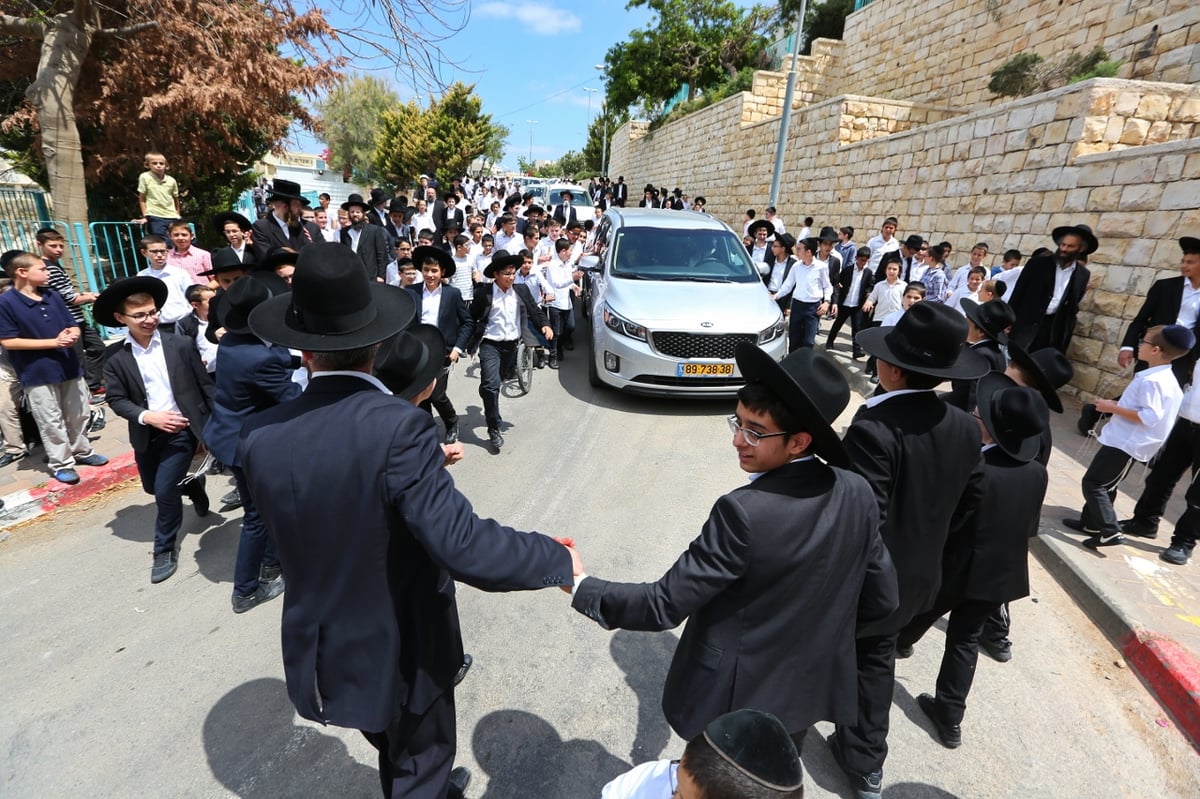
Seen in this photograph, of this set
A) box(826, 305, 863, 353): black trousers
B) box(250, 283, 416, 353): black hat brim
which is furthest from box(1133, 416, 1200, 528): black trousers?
box(250, 283, 416, 353): black hat brim

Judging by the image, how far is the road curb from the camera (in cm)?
405

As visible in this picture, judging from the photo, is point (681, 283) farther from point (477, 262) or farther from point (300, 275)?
point (300, 275)

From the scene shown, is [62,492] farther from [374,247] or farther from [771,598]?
[374,247]

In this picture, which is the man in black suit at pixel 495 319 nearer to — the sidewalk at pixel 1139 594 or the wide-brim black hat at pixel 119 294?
the wide-brim black hat at pixel 119 294

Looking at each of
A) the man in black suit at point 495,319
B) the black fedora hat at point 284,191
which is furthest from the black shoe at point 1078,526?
the black fedora hat at point 284,191

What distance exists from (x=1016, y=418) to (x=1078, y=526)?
2701mm

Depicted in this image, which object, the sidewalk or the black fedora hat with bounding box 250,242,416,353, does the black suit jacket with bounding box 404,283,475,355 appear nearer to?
the black fedora hat with bounding box 250,242,416,353

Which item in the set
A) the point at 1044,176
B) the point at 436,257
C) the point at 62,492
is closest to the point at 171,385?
the point at 62,492

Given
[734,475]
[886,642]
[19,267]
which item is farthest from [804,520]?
[19,267]

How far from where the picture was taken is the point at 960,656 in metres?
2.46

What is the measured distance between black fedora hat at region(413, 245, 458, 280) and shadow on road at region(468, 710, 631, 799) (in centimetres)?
400

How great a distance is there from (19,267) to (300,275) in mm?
4290

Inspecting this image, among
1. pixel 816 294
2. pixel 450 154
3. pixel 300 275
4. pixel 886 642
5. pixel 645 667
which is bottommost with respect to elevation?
pixel 645 667

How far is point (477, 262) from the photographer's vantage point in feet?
30.2
